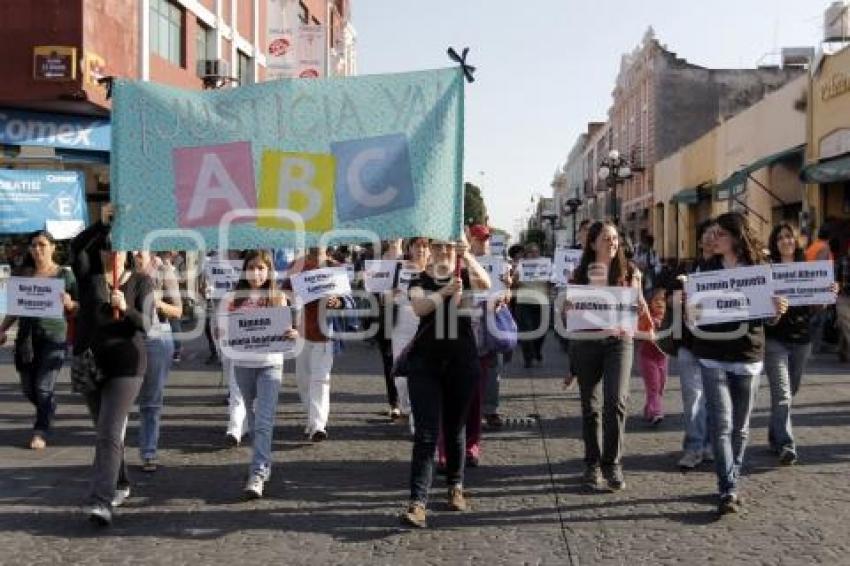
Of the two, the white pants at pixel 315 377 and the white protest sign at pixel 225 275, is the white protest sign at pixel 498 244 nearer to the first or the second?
the white protest sign at pixel 225 275

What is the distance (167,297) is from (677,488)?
423cm

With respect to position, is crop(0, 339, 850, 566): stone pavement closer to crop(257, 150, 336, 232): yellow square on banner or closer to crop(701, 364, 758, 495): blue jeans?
crop(701, 364, 758, 495): blue jeans

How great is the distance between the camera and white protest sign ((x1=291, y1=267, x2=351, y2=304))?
8.02 meters

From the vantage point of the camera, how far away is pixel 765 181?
25078 millimetres

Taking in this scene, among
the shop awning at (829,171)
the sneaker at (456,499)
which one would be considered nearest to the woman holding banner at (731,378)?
the sneaker at (456,499)

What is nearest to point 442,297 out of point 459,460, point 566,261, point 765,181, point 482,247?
point 459,460

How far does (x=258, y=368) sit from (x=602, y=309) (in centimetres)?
248

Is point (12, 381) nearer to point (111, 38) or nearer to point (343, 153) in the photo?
point (343, 153)

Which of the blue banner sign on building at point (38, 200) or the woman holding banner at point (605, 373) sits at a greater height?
the blue banner sign on building at point (38, 200)

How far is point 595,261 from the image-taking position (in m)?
7.12

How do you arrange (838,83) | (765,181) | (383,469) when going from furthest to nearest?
(765,181) → (838,83) → (383,469)

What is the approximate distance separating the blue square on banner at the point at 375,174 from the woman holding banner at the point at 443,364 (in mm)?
621

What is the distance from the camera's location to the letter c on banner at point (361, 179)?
686cm

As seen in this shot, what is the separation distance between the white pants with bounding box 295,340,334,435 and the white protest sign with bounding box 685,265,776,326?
3.45 meters
